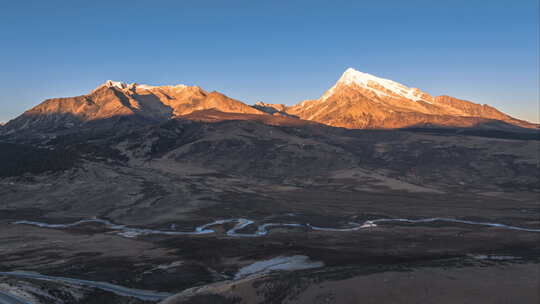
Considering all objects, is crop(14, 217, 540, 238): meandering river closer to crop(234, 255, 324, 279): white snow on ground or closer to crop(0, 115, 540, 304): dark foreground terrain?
crop(0, 115, 540, 304): dark foreground terrain

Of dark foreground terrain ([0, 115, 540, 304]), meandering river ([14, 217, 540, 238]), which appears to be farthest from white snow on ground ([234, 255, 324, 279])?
meandering river ([14, 217, 540, 238])

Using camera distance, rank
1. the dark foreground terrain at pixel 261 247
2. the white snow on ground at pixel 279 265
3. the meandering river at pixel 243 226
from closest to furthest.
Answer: the dark foreground terrain at pixel 261 247 → the white snow on ground at pixel 279 265 → the meandering river at pixel 243 226

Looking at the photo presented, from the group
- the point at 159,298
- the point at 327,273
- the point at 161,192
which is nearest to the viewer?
the point at 327,273

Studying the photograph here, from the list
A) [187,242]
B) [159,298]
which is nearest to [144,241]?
[187,242]

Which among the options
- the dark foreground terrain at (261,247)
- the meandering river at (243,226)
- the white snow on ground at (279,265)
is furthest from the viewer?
the meandering river at (243,226)

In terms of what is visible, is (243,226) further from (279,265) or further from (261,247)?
(279,265)

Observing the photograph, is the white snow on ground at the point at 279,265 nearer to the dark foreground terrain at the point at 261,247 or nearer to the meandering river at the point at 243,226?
the dark foreground terrain at the point at 261,247

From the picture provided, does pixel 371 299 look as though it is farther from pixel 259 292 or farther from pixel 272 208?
pixel 272 208

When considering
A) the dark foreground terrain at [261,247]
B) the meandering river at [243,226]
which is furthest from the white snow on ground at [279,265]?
the meandering river at [243,226]
